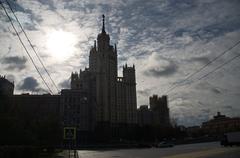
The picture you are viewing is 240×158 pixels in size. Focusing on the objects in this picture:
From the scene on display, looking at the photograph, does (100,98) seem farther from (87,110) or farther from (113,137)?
(87,110)

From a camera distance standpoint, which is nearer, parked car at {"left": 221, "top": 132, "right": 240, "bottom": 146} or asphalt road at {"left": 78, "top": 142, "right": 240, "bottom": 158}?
asphalt road at {"left": 78, "top": 142, "right": 240, "bottom": 158}

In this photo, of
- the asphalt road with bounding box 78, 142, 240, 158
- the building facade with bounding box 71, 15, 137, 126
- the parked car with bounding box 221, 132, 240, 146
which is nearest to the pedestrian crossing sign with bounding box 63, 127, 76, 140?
the asphalt road with bounding box 78, 142, 240, 158

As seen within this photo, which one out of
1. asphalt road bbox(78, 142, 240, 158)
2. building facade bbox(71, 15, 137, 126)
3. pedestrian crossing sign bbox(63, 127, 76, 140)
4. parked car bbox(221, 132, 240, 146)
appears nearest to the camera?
pedestrian crossing sign bbox(63, 127, 76, 140)

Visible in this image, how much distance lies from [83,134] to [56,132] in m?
73.2

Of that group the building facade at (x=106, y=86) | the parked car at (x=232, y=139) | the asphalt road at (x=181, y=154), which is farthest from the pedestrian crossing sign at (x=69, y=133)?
the building facade at (x=106, y=86)

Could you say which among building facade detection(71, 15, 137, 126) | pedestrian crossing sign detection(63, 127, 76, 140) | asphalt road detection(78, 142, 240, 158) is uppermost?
building facade detection(71, 15, 137, 126)

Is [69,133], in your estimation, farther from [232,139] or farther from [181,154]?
[232,139]

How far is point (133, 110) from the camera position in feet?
644

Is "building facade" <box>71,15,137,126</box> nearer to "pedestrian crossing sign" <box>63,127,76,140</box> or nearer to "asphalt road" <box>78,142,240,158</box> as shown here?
"asphalt road" <box>78,142,240,158</box>

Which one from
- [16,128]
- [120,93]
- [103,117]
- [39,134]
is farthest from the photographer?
[120,93]

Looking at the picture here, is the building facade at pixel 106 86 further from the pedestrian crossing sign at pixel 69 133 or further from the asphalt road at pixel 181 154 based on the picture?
the pedestrian crossing sign at pixel 69 133

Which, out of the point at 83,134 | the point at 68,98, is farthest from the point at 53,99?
the point at 83,134

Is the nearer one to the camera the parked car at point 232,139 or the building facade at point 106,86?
the parked car at point 232,139

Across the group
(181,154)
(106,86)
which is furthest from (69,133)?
(106,86)
